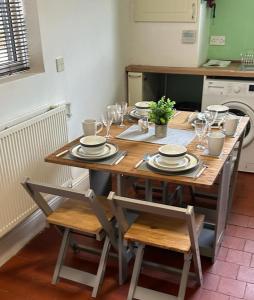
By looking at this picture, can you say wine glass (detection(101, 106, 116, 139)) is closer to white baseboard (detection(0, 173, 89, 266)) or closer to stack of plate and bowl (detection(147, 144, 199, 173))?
stack of plate and bowl (detection(147, 144, 199, 173))

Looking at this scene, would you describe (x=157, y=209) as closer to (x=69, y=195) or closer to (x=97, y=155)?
(x=69, y=195)

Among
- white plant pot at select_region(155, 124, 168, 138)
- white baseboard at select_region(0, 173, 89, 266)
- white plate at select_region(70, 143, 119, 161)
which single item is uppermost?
white plant pot at select_region(155, 124, 168, 138)

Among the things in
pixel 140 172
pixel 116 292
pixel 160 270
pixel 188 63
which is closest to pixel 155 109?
pixel 140 172

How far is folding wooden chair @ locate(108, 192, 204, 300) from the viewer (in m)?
1.65

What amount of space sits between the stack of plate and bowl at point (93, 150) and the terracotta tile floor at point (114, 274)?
0.76 m

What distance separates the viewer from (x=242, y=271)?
7.34 feet

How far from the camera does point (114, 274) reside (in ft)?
7.30

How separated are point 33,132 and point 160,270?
117cm

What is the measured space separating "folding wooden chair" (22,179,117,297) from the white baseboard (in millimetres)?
424

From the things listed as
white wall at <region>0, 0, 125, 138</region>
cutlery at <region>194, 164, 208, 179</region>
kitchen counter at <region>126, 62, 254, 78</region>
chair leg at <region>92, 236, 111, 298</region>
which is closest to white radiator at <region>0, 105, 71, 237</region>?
white wall at <region>0, 0, 125, 138</region>

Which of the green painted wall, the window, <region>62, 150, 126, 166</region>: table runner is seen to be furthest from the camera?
the green painted wall

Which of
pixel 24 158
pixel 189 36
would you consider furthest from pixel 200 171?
pixel 189 36

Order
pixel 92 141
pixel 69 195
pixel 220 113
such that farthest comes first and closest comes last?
pixel 220 113 < pixel 92 141 < pixel 69 195

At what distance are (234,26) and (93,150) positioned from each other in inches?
100
